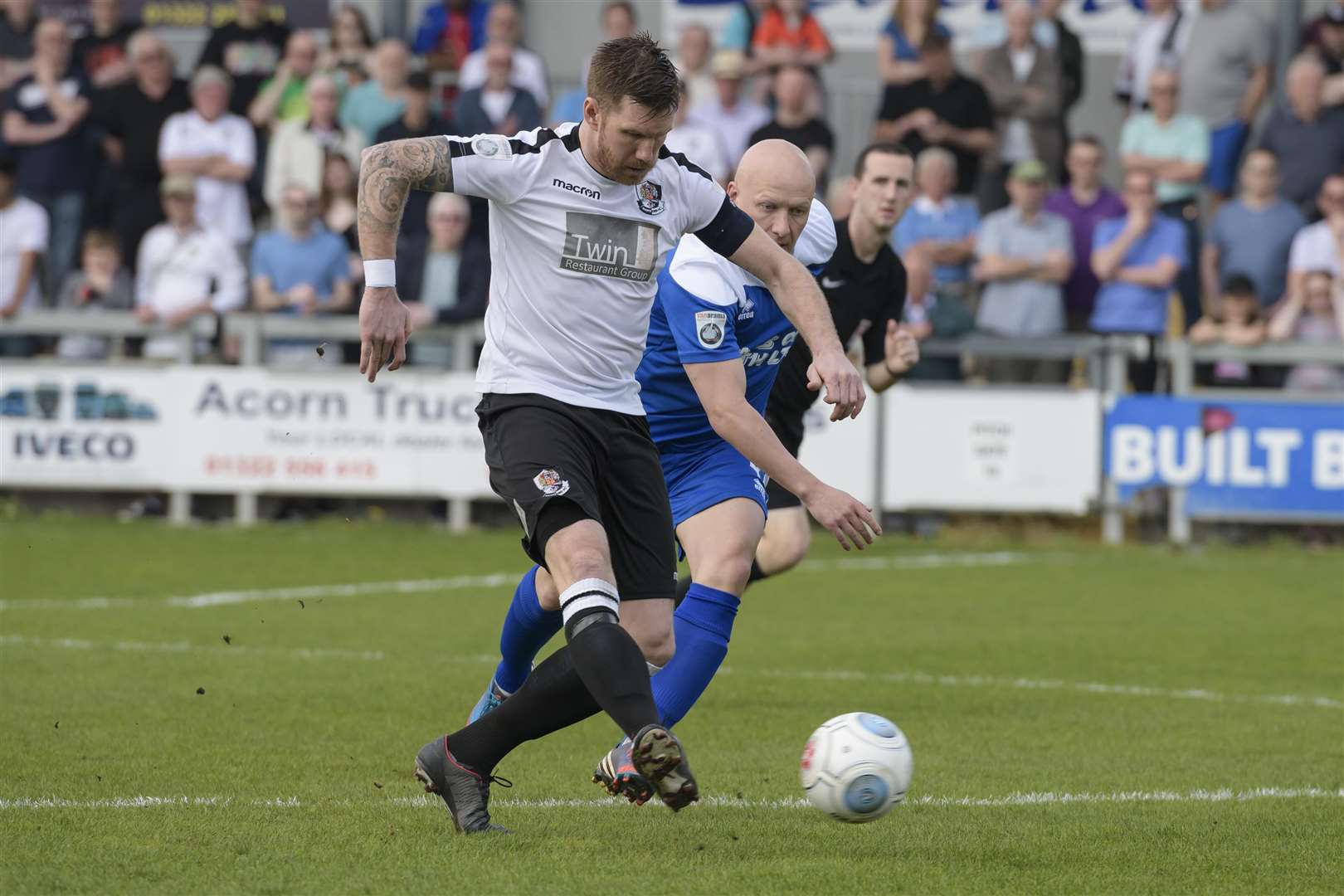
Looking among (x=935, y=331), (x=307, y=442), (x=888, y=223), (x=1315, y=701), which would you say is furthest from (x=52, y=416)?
(x=1315, y=701)

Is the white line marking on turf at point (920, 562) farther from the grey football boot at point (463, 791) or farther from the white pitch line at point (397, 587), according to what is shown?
the grey football boot at point (463, 791)

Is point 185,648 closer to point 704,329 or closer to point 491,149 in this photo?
point 704,329

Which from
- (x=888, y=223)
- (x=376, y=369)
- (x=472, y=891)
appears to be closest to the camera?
(x=472, y=891)

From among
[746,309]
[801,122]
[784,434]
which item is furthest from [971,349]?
[746,309]

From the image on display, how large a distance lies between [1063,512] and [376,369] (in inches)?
433

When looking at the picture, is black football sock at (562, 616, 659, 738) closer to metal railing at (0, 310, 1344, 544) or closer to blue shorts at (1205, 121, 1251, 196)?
metal railing at (0, 310, 1344, 544)

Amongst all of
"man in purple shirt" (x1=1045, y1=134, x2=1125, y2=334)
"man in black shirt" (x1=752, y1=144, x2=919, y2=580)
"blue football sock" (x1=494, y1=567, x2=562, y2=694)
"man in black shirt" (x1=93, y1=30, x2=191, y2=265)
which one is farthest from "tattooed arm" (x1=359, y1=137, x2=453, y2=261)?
"man in black shirt" (x1=93, y1=30, x2=191, y2=265)

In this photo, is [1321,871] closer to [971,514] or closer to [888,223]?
[888,223]

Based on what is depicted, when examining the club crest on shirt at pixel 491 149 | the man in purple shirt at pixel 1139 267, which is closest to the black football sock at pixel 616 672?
the club crest on shirt at pixel 491 149

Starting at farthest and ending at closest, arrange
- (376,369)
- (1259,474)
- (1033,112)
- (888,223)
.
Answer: (1033,112) < (1259,474) < (888,223) < (376,369)

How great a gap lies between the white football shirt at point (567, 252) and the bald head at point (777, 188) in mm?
869

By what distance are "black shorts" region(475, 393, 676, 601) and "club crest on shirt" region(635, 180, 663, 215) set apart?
23.9 inches

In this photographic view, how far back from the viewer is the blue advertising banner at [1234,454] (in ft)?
50.0

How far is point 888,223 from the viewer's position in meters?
8.84
